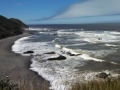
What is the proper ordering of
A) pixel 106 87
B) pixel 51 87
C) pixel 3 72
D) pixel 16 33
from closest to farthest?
1. pixel 106 87
2. pixel 51 87
3. pixel 3 72
4. pixel 16 33

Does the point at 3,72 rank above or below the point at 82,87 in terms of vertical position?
below

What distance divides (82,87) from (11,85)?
214cm

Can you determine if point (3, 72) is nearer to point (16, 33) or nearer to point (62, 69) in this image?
point (62, 69)

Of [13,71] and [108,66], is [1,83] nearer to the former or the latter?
[13,71]

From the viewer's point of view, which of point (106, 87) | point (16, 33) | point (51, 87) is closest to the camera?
point (106, 87)

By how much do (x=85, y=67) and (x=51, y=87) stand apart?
6829 millimetres

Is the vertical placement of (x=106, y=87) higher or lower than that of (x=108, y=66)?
higher

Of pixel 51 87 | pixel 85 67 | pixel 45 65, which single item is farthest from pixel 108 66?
pixel 51 87

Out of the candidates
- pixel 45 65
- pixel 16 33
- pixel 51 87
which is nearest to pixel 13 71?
pixel 45 65

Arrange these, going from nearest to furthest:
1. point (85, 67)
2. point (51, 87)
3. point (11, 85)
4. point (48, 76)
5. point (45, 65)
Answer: point (11, 85) → point (51, 87) → point (48, 76) → point (85, 67) → point (45, 65)

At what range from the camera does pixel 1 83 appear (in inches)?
254

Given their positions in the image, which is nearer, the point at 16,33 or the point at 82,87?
the point at 82,87

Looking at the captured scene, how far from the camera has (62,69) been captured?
722 inches

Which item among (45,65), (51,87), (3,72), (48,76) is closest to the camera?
(51,87)
